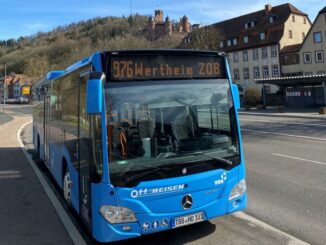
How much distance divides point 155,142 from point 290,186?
4286mm

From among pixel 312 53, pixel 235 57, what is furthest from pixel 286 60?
pixel 235 57

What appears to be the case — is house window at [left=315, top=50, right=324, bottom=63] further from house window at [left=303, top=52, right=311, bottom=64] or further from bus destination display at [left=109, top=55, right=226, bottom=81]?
bus destination display at [left=109, top=55, right=226, bottom=81]

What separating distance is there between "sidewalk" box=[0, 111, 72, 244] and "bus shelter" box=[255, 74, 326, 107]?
31.2 metres

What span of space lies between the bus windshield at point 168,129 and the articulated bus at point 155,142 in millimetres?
13

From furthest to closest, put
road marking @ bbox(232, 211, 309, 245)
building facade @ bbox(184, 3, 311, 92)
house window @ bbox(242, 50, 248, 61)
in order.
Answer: house window @ bbox(242, 50, 248, 61), building facade @ bbox(184, 3, 311, 92), road marking @ bbox(232, 211, 309, 245)

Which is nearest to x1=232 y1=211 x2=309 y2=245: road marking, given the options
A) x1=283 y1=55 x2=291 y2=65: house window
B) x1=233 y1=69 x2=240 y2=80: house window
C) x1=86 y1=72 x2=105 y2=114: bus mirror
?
x1=86 y1=72 x2=105 y2=114: bus mirror

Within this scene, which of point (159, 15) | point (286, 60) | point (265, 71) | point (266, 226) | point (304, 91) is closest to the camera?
point (266, 226)

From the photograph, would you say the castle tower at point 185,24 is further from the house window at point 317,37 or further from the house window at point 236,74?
the house window at point 317,37

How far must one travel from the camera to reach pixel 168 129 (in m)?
5.22

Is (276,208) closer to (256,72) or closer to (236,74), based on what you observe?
(256,72)

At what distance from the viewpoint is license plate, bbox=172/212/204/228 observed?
4.98 m

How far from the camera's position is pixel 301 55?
59625 millimetres

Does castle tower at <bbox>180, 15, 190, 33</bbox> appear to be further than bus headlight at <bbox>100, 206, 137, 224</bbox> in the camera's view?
Yes

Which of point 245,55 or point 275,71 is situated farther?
point 245,55
